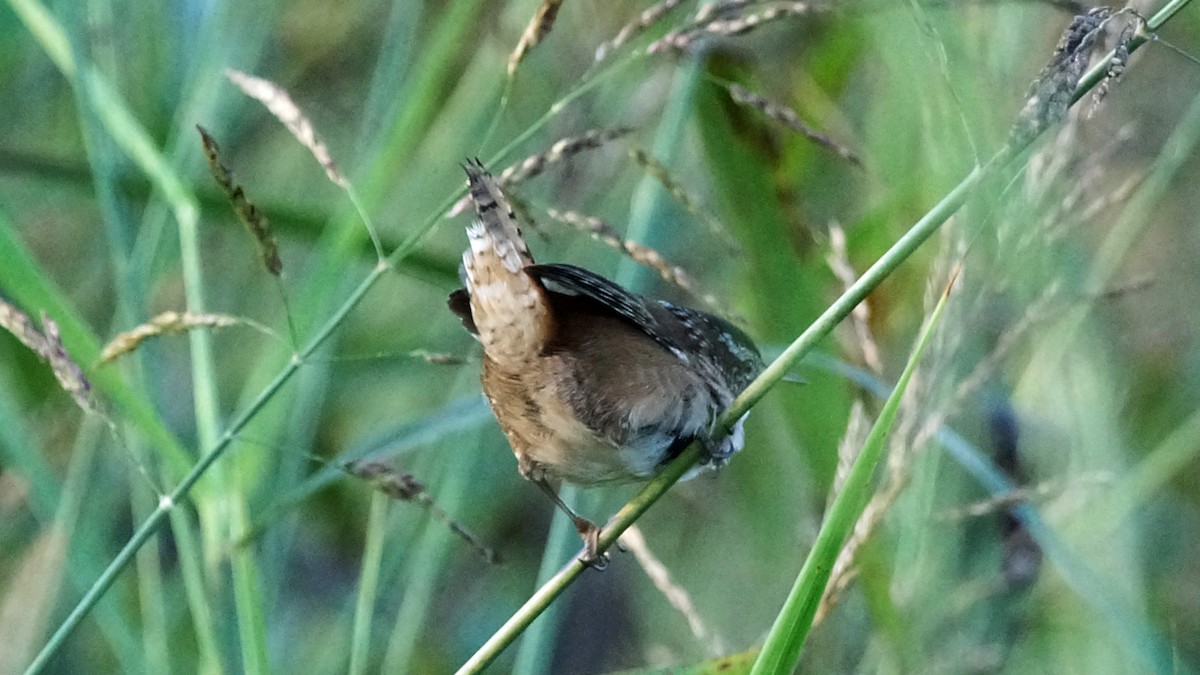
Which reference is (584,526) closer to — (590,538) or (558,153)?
(590,538)

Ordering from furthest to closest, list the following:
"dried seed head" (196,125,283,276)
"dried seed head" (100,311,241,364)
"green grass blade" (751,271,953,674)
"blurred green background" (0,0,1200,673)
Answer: "blurred green background" (0,0,1200,673), "dried seed head" (100,311,241,364), "dried seed head" (196,125,283,276), "green grass blade" (751,271,953,674)

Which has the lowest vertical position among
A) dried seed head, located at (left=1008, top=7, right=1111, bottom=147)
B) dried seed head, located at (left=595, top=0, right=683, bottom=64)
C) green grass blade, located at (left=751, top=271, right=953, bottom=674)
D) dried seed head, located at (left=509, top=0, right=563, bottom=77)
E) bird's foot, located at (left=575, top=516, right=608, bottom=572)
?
green grass blade, located at (left=751, top=271, right=953, bottom=674)

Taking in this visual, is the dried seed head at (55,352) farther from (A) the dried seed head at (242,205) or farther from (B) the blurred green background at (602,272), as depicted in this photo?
(A) the dried seed head at (242,205)

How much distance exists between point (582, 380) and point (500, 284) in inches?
8.9

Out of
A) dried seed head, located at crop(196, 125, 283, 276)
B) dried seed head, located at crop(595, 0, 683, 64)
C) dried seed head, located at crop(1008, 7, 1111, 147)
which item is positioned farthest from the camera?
dried seed head, located at crop(595, 0, 683, 64)

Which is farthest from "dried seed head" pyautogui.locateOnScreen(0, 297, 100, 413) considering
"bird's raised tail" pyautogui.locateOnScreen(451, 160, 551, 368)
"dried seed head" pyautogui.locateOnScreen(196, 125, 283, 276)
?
"bird's raised tail" pyautogui.locateOnScreen(451, 160, 551, 368)

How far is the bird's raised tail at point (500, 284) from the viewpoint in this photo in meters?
1.36

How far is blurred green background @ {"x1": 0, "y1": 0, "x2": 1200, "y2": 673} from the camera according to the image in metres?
1.63

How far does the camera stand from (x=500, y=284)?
149cm

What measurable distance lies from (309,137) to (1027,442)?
1.55m

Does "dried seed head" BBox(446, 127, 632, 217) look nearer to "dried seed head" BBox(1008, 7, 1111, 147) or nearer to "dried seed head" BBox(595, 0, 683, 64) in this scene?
"dried seed head" BBox(595, 0, 683, 64)

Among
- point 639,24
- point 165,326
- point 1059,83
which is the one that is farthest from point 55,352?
point 1059,83

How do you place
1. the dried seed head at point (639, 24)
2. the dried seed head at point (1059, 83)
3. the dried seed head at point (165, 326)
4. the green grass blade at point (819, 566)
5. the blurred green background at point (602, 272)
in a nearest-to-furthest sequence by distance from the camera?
the dried seed head at point (1059, 83) → the green grass blade at point (819, 566) → the dried seed head at point (165, 326) → the dried seed head at point (639, 24) → the blurred green background at point (602, 272)

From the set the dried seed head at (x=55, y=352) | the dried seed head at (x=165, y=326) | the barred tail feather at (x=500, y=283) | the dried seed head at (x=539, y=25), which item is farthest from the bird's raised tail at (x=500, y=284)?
the dried seed head at (x=55, y=352)
